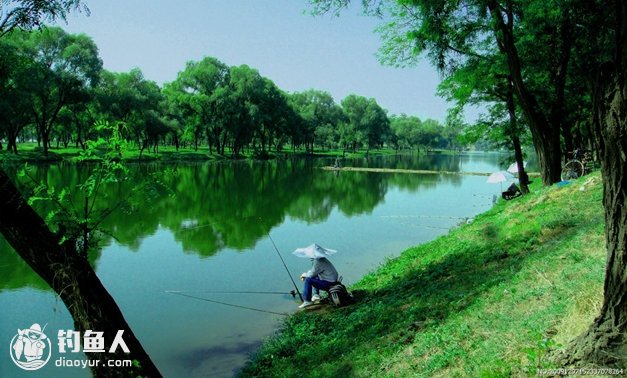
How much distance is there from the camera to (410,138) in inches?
6462

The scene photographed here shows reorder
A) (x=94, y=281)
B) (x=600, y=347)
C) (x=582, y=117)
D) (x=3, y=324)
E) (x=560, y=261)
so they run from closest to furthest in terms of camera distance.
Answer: (x=600, y=347), (x=94, y=281), (x=560, y=261), (x=3, y=324), (x=582, y=117)

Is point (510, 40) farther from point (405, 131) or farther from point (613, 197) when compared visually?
point (405, 131)

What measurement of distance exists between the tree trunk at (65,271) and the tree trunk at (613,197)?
500 centimetres

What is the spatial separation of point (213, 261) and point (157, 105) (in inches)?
2290

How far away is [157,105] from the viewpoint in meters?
69.3

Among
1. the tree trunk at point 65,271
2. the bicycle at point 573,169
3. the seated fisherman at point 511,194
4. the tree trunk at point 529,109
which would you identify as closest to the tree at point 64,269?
the tree trunk at point 65,271

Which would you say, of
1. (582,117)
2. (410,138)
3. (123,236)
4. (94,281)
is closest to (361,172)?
(582,117)

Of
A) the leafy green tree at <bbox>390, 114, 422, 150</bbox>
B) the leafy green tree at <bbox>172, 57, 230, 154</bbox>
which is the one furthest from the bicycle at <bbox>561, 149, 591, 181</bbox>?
the leafy green tree at <bbox>390, 114, 422, 150</bbox>

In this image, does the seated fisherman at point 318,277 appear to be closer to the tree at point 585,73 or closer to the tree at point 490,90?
the tree at point 585,73

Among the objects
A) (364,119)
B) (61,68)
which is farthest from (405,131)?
(61,68)

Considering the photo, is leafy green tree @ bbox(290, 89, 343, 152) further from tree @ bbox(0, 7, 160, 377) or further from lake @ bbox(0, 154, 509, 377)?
tree @ bbox(0, 7, 160, 377)

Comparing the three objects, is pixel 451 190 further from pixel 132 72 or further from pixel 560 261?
pixel 132 72

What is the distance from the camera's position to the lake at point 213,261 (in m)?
10.0

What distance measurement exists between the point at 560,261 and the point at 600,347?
3.88 metres
